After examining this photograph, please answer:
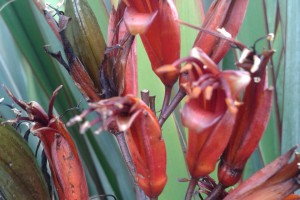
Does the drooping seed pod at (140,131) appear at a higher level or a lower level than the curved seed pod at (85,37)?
lower

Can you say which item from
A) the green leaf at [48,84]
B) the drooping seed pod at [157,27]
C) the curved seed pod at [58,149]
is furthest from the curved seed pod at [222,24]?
the green leaf at [48,84]

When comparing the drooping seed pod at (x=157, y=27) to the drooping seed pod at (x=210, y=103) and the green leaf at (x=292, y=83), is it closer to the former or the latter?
the drooping seed pod at (x=210, y=103)

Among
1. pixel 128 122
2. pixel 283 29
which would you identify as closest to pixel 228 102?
pixel 128 122

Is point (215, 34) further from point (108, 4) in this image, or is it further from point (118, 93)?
point (108, 4)

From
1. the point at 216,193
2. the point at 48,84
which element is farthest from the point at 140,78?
the point at 216,193

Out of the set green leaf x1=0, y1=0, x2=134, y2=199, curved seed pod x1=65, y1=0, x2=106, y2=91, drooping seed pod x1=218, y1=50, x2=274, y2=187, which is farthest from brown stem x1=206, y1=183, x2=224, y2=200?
green leaf x1=0, y1=0, x2=134, y2=199
